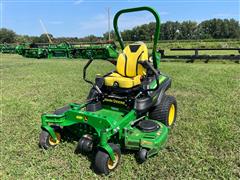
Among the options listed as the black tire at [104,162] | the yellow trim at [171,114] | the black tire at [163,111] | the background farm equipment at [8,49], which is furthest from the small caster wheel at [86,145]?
the background farm equipment at [8,49]

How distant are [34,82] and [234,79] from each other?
251 inches

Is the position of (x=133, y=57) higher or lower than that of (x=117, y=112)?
higher

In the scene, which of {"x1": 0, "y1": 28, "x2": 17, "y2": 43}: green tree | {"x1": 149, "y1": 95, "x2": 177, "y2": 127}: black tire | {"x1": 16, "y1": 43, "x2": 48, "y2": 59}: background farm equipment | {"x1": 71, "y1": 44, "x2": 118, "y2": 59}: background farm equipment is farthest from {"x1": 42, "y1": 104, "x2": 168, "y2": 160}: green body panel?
{"x1": 0, "y1": 28, "x2": 17, "y2": 43}: green tree

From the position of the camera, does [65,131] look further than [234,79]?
No

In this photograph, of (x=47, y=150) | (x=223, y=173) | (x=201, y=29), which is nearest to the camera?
(x=223, y=173)

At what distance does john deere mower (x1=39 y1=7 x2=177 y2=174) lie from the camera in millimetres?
3080

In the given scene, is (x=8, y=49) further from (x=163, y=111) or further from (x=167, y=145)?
(x=167, y=145)

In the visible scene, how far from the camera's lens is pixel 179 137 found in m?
3.92

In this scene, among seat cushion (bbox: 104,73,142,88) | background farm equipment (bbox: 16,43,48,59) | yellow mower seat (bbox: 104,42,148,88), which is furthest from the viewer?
background farm equipment (bbox: 16,43,48,59)

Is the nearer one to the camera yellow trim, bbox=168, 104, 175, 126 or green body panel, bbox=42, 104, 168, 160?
green body panel, bbox=42, 104, 168, 160

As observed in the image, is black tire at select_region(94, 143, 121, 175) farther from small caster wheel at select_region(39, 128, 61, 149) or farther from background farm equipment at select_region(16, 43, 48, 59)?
background farm equipment at select_region(16, 43, 48, 59)

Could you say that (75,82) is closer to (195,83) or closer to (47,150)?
(195,83)

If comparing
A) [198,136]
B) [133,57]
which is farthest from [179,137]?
[133,57]

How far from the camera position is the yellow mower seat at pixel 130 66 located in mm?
4074
